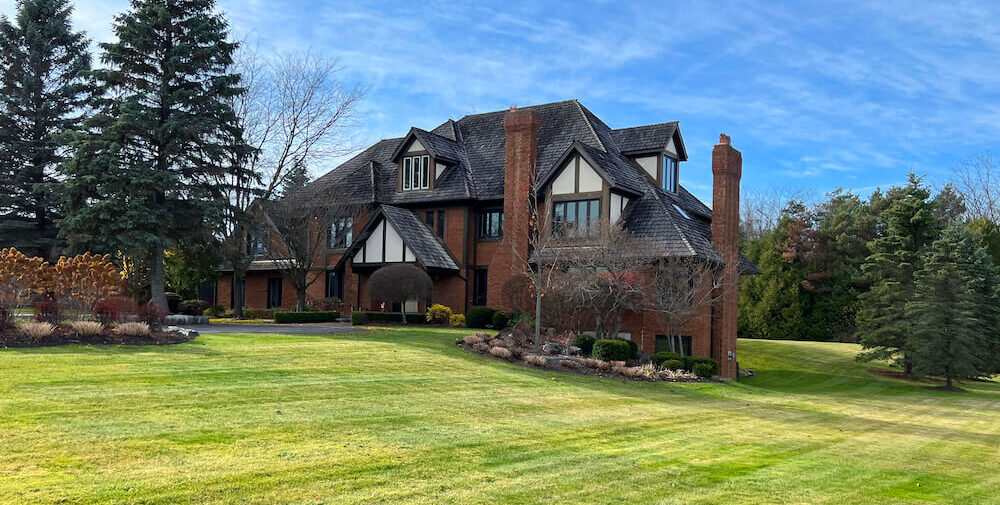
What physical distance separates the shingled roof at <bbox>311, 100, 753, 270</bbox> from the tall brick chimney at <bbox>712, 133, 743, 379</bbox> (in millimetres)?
714

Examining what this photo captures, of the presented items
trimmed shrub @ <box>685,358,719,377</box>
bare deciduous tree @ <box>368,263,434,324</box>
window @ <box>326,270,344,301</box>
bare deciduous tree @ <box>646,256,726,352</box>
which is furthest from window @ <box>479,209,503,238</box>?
trimmed shrub @ <box>685,358,719,377</box>

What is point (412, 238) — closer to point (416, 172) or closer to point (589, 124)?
point (416, 172)

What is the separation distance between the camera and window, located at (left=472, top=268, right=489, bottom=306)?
3525cm

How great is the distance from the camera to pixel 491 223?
35.6 m

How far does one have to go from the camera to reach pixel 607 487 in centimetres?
877

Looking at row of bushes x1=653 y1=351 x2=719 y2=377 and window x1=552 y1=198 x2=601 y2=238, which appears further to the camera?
window x1=552 y1=198 x2=601 y2=238

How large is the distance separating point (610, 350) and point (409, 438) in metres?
14.6

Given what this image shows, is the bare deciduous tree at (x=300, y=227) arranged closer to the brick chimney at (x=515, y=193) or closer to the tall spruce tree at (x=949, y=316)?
the brick chimney at (x=515, y=193)

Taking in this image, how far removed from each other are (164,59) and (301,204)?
8.29 m

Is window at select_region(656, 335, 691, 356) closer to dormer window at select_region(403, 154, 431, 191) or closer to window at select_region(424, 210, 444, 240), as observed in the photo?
window at select_region(424, 210, 444, 240)

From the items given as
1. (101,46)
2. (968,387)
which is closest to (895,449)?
(968,387)

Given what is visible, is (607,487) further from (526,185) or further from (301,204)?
(301,204)

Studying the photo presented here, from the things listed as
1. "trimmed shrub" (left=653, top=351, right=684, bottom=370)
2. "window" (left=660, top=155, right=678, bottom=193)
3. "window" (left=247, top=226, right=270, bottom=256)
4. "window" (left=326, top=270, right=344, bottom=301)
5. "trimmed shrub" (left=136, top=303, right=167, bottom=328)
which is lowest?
"trimmed shrub" (left=653, top=351, right=684, bottom=370)

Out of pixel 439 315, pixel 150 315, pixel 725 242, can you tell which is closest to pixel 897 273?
pixel 725 242
